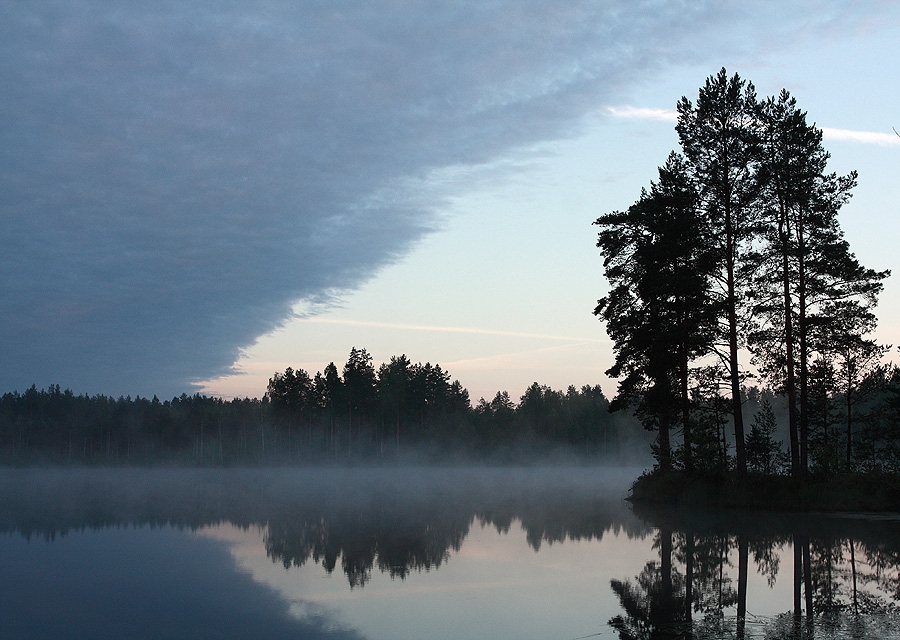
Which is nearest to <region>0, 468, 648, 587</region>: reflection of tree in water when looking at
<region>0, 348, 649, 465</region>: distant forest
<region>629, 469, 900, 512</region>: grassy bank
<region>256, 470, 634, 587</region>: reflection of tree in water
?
<region>256, 470, 634, 587</region>: reflection of tree in water

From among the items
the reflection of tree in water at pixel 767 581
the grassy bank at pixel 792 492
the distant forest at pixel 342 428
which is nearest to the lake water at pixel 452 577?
the reflection of tree in water at pixel 767 581

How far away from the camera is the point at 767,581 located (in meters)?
12.6

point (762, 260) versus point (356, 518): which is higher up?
point (762, 260)

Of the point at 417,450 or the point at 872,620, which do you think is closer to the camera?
the point at 872,620

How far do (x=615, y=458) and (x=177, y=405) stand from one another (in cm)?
11718

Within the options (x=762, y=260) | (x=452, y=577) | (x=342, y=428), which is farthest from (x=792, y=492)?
(x=342, y=428)

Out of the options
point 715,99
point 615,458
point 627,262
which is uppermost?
point 715,99

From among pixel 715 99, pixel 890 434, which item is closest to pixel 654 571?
pixel 715 99

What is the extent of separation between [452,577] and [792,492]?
17.2 meters

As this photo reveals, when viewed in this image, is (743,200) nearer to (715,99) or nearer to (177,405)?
(715,99)

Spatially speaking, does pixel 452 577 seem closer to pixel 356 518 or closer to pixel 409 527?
pixel 409 527

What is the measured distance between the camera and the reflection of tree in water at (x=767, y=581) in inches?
354

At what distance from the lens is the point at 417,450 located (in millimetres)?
116562

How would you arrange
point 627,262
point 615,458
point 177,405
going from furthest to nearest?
point 177,405 < point 615,458 < point 627,262
